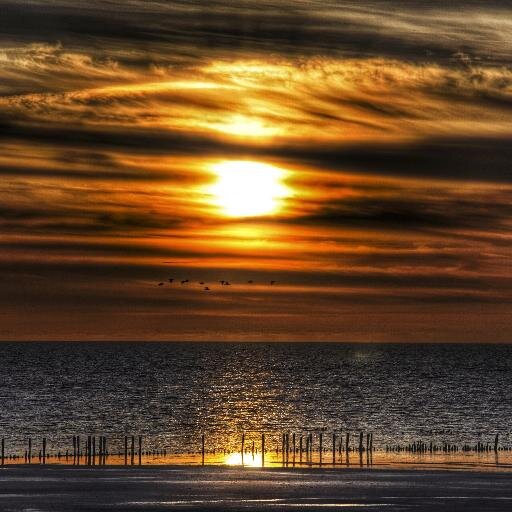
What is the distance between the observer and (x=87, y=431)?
502ft

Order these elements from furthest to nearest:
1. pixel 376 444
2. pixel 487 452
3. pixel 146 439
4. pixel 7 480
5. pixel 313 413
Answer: pixel 313 413 → pixel 146 439 → pixel 376 444 → pixel 487 452 → pixel 7 480

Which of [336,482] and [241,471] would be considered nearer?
[336,482]

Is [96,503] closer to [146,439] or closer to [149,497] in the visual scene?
[149,497]

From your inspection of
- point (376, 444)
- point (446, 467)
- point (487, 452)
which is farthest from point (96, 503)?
point (376, 444)

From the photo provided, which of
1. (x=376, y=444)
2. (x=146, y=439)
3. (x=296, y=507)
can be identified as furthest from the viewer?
(x=146, y=439)

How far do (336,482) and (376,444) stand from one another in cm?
5902

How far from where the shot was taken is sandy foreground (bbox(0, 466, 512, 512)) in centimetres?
5650

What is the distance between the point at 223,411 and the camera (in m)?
191

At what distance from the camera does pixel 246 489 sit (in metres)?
64.0

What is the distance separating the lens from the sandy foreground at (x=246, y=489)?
185 ft

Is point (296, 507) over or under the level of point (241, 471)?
under

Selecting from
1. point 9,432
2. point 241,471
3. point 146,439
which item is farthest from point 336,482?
point 9,432

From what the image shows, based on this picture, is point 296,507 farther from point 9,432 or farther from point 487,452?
point 9,432

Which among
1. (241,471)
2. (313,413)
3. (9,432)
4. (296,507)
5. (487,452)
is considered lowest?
(296,507)
